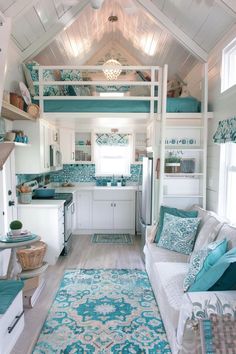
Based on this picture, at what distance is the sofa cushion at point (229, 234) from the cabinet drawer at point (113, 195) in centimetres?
254

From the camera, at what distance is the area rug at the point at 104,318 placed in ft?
6.50

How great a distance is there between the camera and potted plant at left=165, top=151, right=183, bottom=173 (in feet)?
11.5

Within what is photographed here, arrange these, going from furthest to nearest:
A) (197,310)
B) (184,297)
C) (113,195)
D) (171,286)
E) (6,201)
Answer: (113,195), (6,201), (171,286), (184,297), (197,310)

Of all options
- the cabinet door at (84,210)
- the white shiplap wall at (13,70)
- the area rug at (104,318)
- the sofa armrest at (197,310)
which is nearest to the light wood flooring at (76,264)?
the area rug at (104,318)

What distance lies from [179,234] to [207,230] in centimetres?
36

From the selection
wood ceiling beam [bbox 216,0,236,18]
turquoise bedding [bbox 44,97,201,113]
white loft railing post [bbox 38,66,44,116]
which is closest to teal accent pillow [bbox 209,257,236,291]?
wood ceiling beam [bbox 216,0,236,18]

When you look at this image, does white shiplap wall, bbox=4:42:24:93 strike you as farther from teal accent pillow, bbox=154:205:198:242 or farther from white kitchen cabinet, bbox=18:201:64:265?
teal accent pillow, bbox=154:205:198:242

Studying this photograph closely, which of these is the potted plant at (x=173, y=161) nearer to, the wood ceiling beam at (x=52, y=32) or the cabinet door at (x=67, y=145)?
the cabinet door at (x=67, y=145)

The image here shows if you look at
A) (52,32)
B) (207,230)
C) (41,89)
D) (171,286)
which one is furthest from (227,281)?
(52,32)

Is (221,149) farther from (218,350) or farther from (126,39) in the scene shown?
(126,39)

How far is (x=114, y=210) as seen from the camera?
15.9 ft

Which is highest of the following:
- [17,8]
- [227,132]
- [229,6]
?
[17,8]

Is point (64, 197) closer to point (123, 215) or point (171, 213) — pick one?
point (123, 215)

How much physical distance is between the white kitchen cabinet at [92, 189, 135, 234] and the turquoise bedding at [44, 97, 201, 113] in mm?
1702
